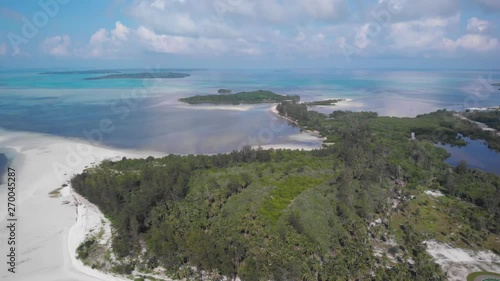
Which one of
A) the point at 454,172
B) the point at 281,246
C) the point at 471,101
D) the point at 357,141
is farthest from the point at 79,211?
the point at 471,101

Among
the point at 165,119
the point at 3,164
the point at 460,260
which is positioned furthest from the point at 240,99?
the point at 460,260

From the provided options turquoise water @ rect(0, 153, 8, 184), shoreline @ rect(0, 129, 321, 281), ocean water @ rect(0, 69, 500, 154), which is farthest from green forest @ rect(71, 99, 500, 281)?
ocean water @ rect(0, 69, 500, 154)

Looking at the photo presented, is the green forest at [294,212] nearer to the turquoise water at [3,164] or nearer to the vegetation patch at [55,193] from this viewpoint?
the vegetation patch at [55,193]

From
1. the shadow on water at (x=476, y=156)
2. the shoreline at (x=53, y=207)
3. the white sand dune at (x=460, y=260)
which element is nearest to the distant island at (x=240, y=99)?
the shadow on water at (x=476, y=156)

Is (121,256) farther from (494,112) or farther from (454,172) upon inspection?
(494,112)

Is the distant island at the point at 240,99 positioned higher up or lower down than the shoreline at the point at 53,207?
higher up

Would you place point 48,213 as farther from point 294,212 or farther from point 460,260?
point 460,260

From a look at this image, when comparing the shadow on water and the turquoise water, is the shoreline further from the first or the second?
the shadow on water
